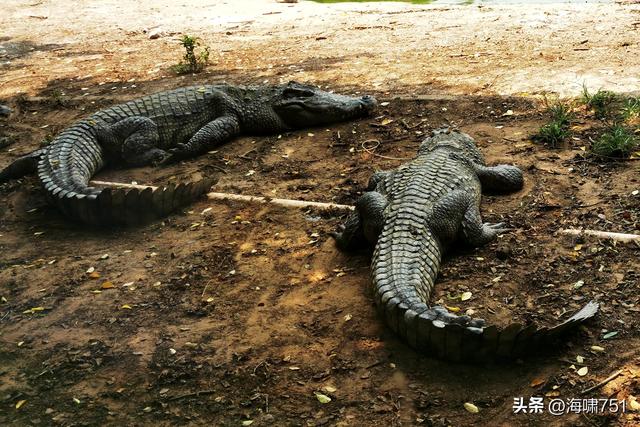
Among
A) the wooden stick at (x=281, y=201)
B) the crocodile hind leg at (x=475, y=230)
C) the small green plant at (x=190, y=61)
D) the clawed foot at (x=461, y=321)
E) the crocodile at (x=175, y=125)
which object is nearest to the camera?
the clawed foot at (x=461, y=321)

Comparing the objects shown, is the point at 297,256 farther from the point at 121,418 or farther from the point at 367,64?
the point at 367,64

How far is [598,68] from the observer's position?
752 cm

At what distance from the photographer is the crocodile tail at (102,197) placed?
5.59m

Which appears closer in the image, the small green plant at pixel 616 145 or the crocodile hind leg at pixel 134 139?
the small green plant at pixel 616 145

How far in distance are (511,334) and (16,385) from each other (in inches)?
107

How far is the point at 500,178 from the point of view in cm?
535

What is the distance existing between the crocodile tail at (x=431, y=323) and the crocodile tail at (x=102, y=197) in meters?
2.24

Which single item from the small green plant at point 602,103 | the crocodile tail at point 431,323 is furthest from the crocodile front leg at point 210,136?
the small green plant at point 602,103

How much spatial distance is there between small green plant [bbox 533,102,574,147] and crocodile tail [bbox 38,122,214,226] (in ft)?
9.91

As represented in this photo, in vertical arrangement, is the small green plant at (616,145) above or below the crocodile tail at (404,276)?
above

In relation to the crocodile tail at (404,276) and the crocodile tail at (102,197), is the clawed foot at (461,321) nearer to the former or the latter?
the crocodile tail at (404,276)

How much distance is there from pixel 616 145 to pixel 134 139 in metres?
4.59

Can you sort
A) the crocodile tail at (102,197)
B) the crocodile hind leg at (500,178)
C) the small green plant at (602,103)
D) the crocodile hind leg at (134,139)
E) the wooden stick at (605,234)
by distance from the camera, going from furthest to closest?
the crocodile hind leg at (134,139) → the small green plant at (602,103) → the crocodile tail at (102,197) → the crocodile hind leg at (500,178) → the wooden stick at (605,234)

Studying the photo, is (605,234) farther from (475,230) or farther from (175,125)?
(175,125)
